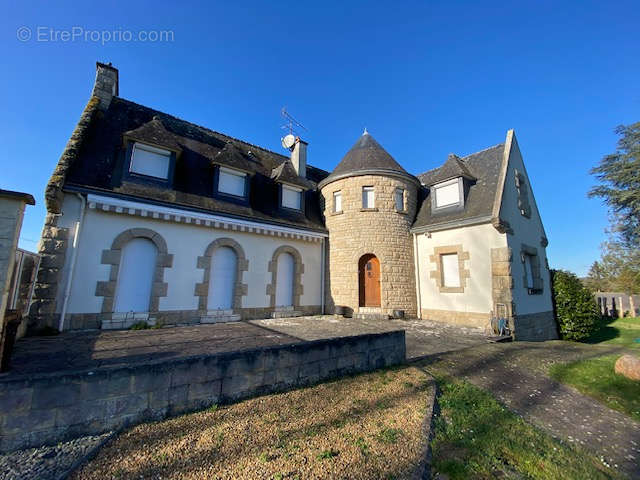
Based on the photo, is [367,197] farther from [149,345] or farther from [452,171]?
[149,345]

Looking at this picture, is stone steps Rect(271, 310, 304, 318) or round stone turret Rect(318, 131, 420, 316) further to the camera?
round stone turret Rect(318, 131, 420, 316)

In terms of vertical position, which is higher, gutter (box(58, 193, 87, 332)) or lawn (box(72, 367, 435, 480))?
gutter (box(58, 193, 87, 332))

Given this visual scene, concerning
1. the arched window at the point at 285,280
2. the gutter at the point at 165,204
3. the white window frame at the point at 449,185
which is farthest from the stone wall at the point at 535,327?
the gutter at the point at 165,204

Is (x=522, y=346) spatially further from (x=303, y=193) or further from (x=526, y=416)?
(x=303, y=193)

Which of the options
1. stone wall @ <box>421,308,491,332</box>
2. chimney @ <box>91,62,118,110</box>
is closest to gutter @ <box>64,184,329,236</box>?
chimney @ <box>91,62,118,110</box>

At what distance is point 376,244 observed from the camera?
11.3 meters

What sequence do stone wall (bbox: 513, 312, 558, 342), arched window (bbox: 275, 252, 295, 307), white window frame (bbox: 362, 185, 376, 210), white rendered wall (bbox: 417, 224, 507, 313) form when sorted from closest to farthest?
stone wall (bbox: 513, 312, 558, 342) < white rendered wall (bbox: 417, 224, 507, 313) < arched window (bbox: 275, 252, 295, 307) < white window frame (bbox: 362, 185, 376, 210)

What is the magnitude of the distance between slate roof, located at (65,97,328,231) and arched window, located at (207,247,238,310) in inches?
59.3

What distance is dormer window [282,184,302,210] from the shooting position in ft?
38.9

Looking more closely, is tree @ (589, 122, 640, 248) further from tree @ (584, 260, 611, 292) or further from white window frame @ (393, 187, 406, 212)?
white window frame @ (393, 187, 406, 212)

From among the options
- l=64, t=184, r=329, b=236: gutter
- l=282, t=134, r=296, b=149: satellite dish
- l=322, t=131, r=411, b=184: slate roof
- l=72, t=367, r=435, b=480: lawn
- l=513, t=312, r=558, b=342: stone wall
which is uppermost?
l=282, t=134, r=296, b=149: satellite dish

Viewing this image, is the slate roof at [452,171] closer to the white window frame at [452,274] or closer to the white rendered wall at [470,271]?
the white rendered wall at [470,271]

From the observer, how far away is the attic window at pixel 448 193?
438 inches

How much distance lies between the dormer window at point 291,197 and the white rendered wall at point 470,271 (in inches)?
237
